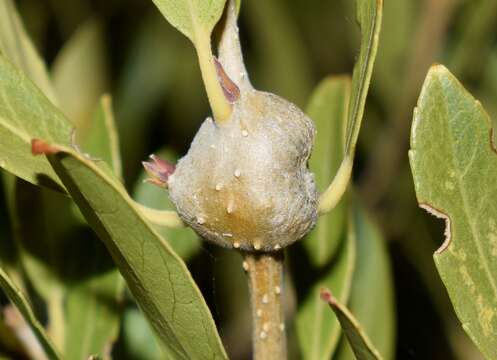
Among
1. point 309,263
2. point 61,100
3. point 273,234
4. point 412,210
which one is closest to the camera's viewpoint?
point 273,234

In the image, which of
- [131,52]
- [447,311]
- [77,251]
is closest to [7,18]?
[77,251]

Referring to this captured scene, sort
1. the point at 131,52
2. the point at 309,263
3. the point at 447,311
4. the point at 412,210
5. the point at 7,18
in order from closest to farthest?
the point at 7,18, the point at 309,263, the point at 447,311, the point at 412,210, the point at 131,52

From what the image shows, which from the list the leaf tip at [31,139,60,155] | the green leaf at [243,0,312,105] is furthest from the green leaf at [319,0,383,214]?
the green leaf at [243,0,312,105]

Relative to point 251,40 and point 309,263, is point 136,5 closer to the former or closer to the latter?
point 251,40

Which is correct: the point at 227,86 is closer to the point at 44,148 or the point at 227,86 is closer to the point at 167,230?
the point at 44,148

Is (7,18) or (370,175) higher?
(7,18)

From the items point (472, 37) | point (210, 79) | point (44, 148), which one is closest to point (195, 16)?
point (210, 79)

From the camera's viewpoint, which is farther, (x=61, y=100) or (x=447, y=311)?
(x=447, y=311)
